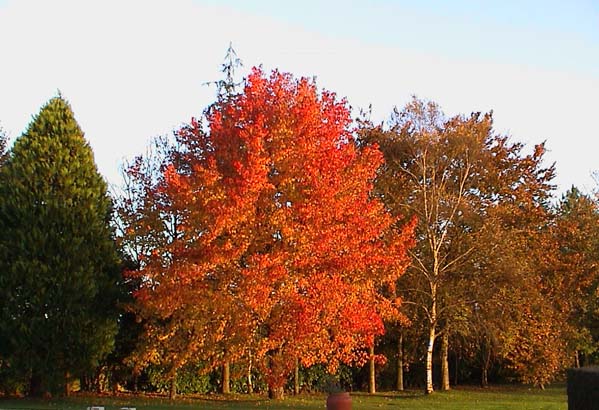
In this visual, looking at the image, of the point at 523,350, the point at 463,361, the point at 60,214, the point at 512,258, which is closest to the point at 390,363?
the point at 463,361

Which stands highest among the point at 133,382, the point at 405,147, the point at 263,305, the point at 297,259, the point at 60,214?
the point at 405,147

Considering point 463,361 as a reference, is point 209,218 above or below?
above

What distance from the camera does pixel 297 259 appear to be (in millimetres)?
22797

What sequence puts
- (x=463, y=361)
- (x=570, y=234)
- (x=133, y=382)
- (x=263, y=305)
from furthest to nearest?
(x=463, y=361) → (x=570, y=234) → (x=133, y=382) → (x=263, y=305)

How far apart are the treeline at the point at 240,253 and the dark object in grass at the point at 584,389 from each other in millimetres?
8923

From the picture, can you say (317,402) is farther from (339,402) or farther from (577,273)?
(577,273)

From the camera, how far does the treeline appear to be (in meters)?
22.8

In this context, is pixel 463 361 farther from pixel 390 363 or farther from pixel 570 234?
pixel 570 234

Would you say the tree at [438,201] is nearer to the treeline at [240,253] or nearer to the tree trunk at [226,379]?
the treeline at [240,253]

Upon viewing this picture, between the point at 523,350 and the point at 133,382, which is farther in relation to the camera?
the point at 523,350

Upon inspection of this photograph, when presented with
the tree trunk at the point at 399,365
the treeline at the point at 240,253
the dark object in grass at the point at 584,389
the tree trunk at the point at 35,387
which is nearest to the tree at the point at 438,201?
the treeline at the point at 240,253

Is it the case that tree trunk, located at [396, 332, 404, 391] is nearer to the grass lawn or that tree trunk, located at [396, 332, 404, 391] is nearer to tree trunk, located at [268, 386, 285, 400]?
the grass lawn

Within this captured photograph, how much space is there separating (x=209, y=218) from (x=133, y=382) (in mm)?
12271

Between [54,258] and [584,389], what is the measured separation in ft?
59.6
